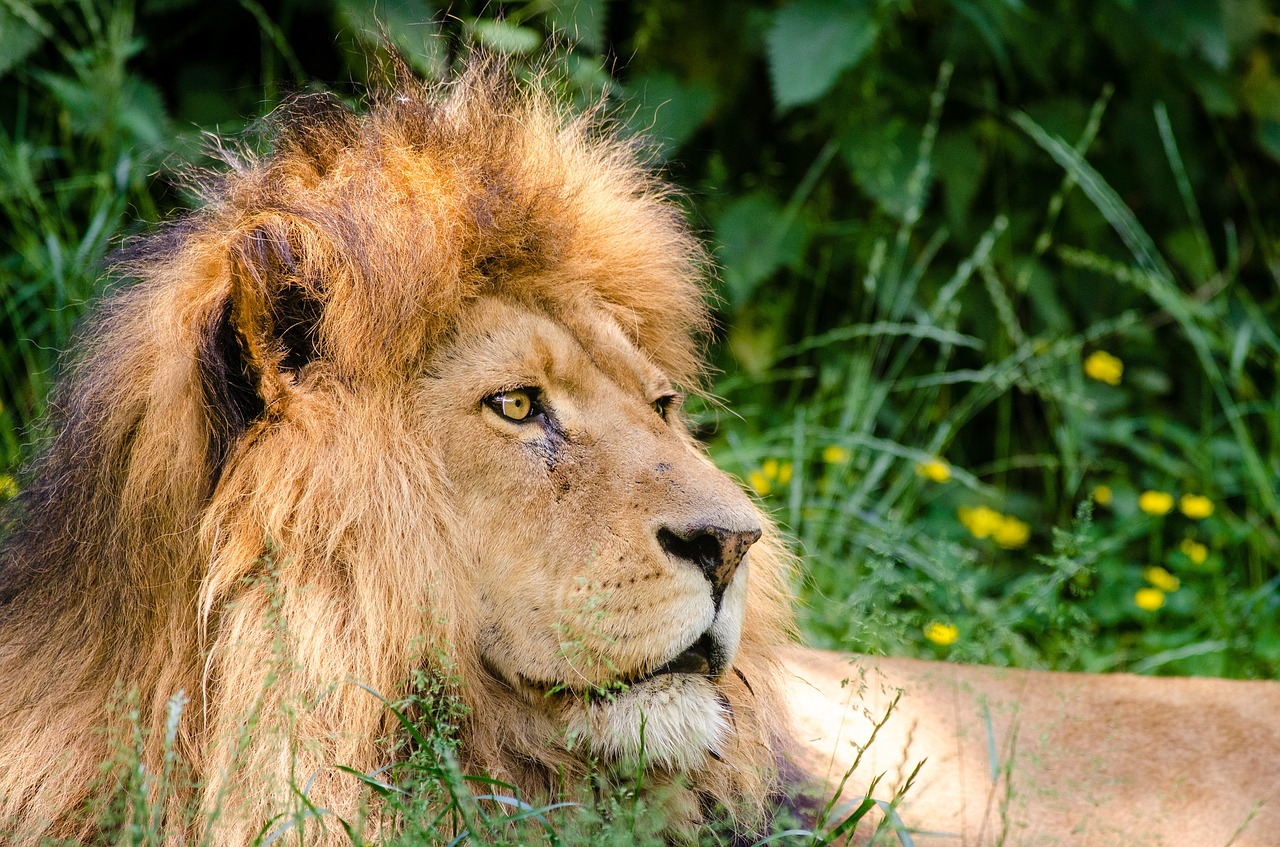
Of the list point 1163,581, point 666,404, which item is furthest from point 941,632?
point 666,404

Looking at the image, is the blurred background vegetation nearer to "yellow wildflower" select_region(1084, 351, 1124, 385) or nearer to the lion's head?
"yellow wildflower" select_region(1084, 351, 1124, 385)

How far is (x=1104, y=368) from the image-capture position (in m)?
4.72

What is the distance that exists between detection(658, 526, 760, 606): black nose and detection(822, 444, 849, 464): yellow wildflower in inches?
92.4

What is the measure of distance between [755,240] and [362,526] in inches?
109

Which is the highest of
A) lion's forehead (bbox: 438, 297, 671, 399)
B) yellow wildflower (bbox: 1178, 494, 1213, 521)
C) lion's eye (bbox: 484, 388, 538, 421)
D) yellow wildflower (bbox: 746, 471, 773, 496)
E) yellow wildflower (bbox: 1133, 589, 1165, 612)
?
lion's forehead (bbox: 438, 297, 671, 399)

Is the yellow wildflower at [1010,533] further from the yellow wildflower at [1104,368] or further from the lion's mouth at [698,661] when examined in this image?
the lion's mouth at [698,661]

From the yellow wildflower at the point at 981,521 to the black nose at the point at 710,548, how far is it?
2649mm

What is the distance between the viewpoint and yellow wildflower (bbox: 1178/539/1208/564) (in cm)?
405

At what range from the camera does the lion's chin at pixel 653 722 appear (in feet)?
5.76

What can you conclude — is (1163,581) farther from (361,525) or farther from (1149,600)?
(361,525)

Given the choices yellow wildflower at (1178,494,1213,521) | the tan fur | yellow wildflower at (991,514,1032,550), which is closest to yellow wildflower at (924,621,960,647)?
the tan fur

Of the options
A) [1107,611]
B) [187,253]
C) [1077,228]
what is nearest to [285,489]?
[187,253]

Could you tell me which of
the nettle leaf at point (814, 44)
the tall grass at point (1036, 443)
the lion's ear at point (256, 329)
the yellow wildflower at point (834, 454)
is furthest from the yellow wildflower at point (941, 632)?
the lion's ear at point (256, 329)

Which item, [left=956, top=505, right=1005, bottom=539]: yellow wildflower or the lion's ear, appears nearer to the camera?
the lion's ear
